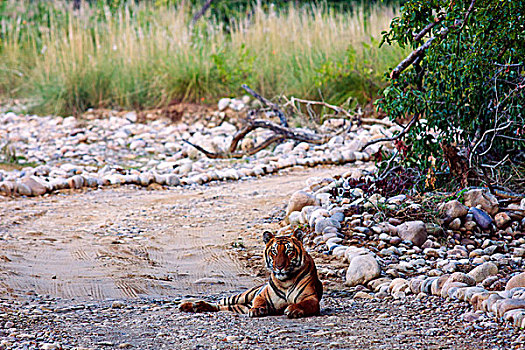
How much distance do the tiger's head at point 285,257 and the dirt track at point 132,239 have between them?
0.71 m

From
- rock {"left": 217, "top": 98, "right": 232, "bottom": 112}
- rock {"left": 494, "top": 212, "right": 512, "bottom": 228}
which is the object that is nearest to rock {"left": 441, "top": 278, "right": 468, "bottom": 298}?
rock {"left": 494, "top": 212, "right": 512, "bottom": 228}

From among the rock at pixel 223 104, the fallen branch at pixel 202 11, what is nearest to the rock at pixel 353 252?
the rock at pixel 223 104

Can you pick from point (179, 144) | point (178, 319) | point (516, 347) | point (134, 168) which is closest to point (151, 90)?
point (179, 144)

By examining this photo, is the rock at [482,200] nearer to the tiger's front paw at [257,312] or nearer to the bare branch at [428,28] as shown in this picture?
the bare branch at [428,28]

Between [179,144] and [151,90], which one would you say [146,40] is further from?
[179,144]

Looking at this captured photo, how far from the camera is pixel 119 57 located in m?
11.0

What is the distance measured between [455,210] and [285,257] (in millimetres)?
1783

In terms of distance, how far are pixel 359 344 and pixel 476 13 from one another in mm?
2475

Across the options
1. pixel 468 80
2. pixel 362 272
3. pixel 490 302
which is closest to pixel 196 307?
pixel 362 272

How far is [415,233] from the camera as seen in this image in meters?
3.93

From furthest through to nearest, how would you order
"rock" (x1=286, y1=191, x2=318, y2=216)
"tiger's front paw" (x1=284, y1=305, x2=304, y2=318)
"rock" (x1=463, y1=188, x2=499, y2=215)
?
"rock" (x1=286, y1=191, x2=318, y2=216), "rock" (x1=463, y1=188, x2=499, y2=215), "tiger's front paw" (x1=284, y1=305, x2=304, y2=318)

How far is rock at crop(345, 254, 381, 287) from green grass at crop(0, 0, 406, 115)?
6127mm

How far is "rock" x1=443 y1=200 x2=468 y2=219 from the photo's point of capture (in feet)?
13.4

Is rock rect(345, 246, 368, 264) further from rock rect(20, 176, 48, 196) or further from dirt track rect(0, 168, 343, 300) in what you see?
rock rect(20, 176, 48, 196)
